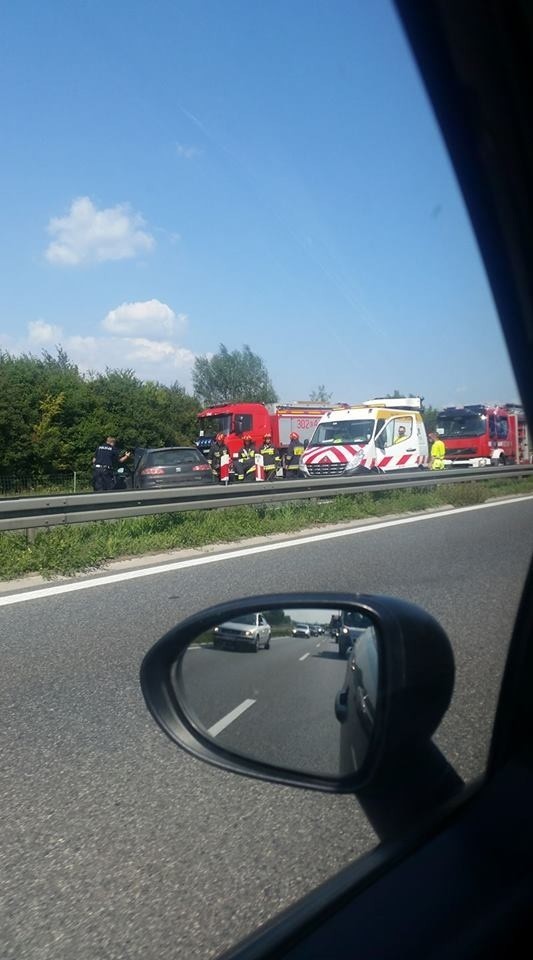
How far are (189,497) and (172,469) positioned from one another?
26.6 feet

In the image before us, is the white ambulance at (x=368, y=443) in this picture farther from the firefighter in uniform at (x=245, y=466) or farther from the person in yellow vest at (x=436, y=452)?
the firefighter in uniform at (x=245, y=466)

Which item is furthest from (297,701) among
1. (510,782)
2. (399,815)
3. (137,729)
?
(137,729)

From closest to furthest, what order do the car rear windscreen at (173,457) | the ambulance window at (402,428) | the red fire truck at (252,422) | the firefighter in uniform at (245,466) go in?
the ambulance window at (402,428), the car rear windscreen at (173,457), the firefighter in uniform at (245,466), the red fire truck at (252,422)

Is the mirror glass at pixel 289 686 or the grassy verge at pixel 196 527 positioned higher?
the mirror glass at pixel 289 686

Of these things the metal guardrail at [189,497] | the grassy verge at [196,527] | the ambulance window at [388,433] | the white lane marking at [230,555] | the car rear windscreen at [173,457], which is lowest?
the white lane marking at [230,555]

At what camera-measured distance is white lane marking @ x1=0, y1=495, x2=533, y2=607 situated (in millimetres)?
8405

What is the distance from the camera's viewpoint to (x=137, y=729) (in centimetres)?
438

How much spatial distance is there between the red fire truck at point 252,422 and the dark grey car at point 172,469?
31.8 ft

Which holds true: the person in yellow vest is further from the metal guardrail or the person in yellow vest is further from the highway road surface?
the highway road surface

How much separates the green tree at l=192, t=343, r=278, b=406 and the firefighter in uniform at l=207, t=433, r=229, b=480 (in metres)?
2.18

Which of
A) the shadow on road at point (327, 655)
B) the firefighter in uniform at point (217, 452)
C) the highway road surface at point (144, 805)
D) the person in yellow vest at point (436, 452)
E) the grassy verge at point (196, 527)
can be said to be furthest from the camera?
the firefighter in uniform at point (217, 452)

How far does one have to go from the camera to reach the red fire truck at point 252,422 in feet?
107

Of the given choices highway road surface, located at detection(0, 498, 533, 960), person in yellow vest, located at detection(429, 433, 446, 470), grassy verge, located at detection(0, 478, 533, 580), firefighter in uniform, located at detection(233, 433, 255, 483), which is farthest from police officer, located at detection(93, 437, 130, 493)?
highway road surface, located at detection(0, 498, 533, 960)

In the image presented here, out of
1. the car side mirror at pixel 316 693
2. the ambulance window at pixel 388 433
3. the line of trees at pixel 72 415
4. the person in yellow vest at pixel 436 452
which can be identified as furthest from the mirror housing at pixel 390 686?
the line of trees at pixel 72 415
